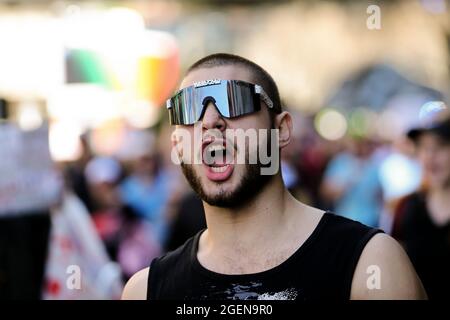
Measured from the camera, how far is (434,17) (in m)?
13.2

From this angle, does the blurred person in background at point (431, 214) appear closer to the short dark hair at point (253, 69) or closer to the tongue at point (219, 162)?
the short dark hair at point (253, 69)

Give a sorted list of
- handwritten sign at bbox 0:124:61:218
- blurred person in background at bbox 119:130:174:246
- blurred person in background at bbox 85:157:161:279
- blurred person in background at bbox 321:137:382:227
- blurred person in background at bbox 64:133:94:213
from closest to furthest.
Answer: handwritten sign at bbox 0:124:61:218 → blurred person in background at bbox 85:157:161:279 → blurred person in background at bbox 321:137:382:227 → blurred person in background at bbox 119:130:174:246 → blurred person in background at bbox 64:133:94:213

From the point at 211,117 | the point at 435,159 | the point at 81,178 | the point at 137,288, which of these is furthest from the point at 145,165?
the point at 211,117

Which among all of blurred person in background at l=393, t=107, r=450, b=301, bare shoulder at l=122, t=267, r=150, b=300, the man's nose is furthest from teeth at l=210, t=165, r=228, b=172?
blurred person in background at l=393, t=107, r=450, b=301

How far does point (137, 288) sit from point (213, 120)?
0.61 meters

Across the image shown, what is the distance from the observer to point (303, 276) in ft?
8.57

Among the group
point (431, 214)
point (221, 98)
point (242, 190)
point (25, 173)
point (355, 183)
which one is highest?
point (221, 98)

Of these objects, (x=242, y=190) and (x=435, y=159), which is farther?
(x=435, y=159)

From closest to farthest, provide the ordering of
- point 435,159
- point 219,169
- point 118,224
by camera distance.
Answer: point 219,169, point 435,159, point 118,224

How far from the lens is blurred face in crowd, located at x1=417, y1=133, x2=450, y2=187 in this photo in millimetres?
5652

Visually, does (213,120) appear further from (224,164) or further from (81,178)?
(81,178)

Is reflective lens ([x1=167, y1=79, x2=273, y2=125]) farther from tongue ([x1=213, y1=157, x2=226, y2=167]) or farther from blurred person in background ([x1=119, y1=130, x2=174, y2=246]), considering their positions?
blurred person in background ([x1=119, y1=130, x2=174, y2=246])

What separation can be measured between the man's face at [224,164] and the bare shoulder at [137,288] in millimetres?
361

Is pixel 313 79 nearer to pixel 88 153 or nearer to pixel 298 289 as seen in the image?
pixel 88 153
